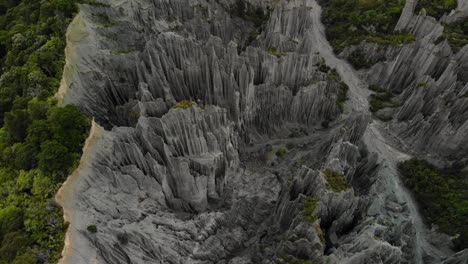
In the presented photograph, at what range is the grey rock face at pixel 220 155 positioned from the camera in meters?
26.6

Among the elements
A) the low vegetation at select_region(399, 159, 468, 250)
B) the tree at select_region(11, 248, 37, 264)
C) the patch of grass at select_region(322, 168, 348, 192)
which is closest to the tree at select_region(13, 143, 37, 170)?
the tree at select_region(11, 248, 37, 264)

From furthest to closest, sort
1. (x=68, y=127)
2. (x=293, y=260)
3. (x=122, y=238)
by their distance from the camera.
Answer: (x=293, y=260) → (x=68, y=127) → (x=122, y=238)

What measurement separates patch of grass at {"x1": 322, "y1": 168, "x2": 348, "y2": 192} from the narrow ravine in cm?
866

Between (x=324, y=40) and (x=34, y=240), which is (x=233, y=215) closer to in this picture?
(x=34, y=240)

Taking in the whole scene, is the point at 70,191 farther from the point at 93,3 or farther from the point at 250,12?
the point at 250,12

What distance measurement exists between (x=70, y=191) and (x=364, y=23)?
5501cm

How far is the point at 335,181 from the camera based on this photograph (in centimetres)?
3038

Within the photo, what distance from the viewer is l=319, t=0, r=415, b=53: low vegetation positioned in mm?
57469

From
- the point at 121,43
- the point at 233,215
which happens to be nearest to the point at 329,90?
the point at 233,215

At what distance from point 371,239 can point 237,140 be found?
61.5ft

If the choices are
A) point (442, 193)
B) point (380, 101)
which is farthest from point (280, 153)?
point (380, 101)

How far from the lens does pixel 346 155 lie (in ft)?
113

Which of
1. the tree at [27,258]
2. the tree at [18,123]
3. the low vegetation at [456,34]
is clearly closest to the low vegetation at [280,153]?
the tree at [18,123]

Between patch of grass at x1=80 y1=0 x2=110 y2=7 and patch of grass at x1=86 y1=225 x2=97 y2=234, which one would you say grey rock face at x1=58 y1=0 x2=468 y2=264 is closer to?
patch of grass at x1=86 y1=225 x2=97 y2=234
